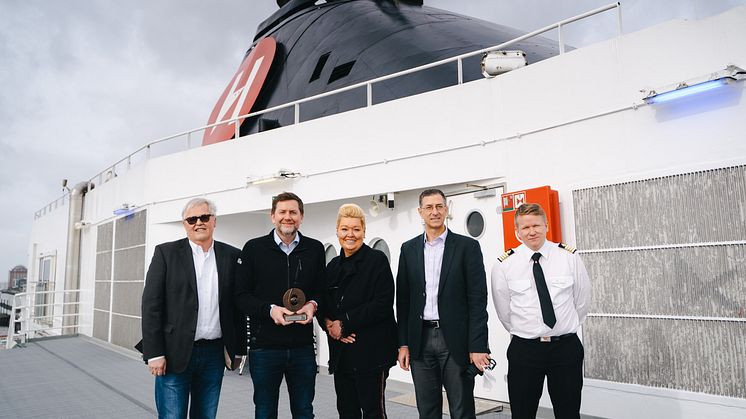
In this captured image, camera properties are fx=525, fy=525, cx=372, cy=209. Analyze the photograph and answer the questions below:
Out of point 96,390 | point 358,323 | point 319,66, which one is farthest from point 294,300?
point 319,66

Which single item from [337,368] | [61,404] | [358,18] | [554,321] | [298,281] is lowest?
[61,404]

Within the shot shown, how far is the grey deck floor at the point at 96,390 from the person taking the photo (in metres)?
5.75

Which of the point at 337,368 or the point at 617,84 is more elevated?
the point at 617,84

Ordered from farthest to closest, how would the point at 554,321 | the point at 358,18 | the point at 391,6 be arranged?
the point at 391,6
the point at 358,18
the point at 554,321

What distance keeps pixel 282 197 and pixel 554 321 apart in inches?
70.2

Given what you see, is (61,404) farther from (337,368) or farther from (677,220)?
(677,220)

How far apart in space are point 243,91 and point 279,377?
970 cm

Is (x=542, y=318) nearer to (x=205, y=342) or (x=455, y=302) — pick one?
(x=455, y=302)

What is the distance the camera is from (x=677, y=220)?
455 centimetres

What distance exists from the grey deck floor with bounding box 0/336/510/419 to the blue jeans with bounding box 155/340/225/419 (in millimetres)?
2341

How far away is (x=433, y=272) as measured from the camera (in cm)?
323

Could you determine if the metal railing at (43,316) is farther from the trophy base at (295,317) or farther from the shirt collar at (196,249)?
the trophy base at (295,317)

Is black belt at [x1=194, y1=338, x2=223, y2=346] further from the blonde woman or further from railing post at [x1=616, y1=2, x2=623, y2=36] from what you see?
railing post at [x1=616, y1=2, x2=623, y2=36]

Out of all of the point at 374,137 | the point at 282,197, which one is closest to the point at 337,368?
the point at 282,197
